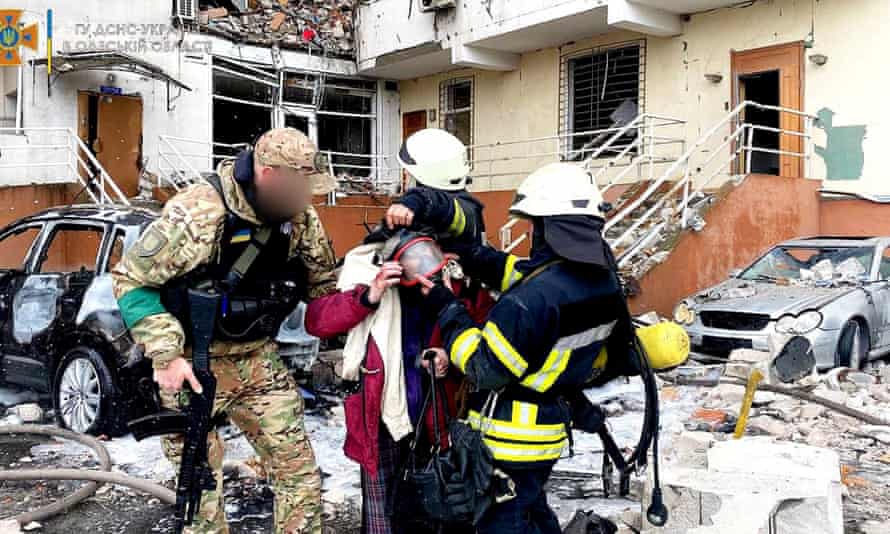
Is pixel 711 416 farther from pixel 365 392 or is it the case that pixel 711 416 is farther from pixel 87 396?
pixel 87 396

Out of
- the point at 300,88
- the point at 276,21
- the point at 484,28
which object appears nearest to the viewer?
the point at 484,28

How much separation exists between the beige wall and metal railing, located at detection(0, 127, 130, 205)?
7394 millimetres

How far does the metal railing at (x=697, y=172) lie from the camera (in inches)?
395

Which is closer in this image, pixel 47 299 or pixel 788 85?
pixel 47 299

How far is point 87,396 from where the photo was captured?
5.43 meters

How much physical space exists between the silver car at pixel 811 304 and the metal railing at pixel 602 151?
11.1ft

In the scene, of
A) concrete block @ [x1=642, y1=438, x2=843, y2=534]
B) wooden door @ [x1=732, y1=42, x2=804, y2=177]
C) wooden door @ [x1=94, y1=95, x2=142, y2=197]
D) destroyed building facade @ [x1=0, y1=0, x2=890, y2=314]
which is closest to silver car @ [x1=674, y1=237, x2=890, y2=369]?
destroyed building facade @ [x1=0, y1=0, x2=890, y2=314]

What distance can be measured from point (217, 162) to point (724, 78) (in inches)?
385

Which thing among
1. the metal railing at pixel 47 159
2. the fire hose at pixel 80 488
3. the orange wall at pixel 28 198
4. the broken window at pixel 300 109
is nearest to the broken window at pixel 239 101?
the broken window at pixel 300 109

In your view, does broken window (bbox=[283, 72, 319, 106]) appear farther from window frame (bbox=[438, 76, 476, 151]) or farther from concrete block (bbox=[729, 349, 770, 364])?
concrete block (bbox=[729, 349, 770, 364])

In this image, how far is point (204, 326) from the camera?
9.27ft

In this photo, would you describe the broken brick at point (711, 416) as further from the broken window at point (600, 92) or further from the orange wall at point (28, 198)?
the orange wall at point (28, 198)

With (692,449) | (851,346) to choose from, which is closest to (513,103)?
(851,346)

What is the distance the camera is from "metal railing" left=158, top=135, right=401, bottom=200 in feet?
47.2
